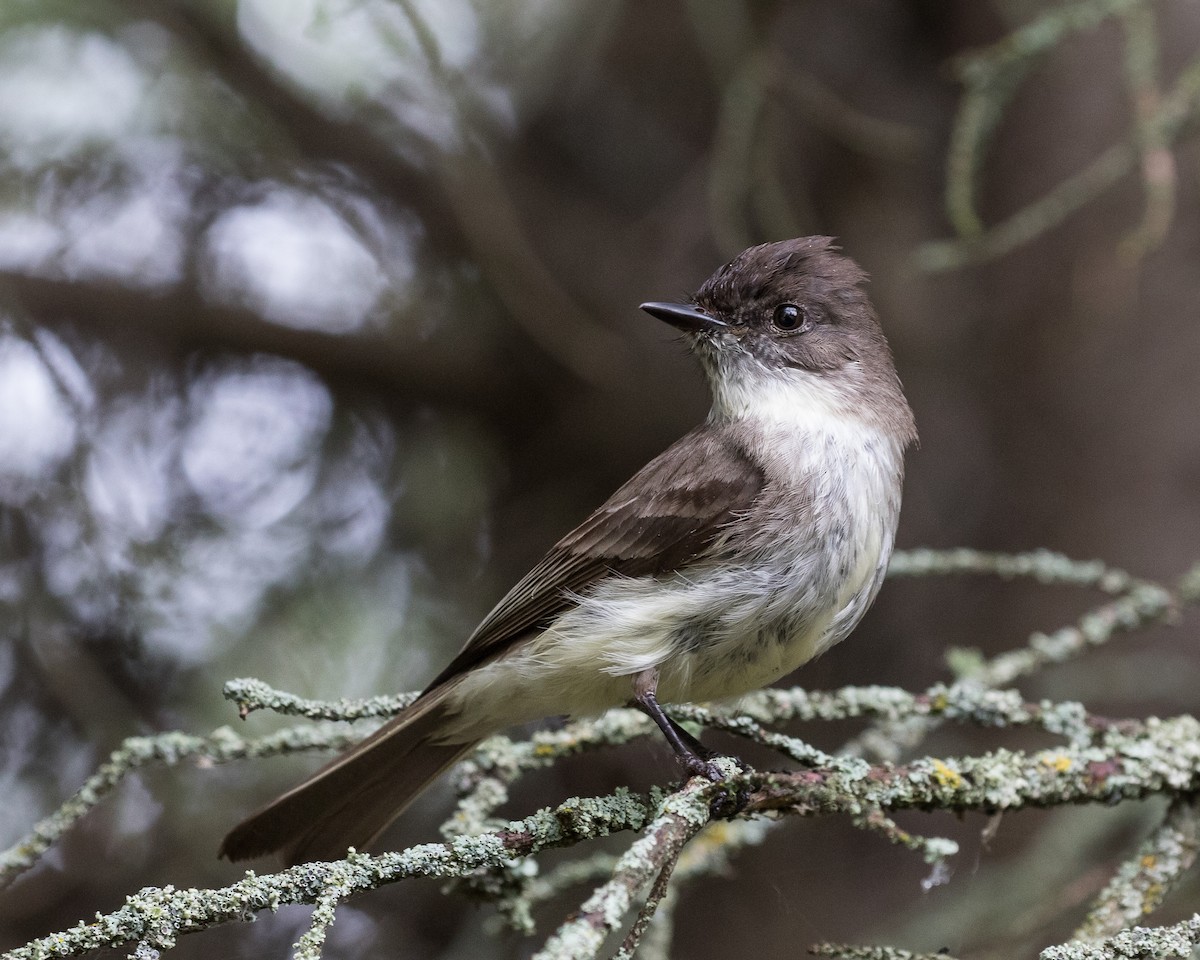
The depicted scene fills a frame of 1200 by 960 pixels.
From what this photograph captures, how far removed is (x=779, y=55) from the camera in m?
5.06

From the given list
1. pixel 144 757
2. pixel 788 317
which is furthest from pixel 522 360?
pixel 144 757

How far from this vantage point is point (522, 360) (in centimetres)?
512

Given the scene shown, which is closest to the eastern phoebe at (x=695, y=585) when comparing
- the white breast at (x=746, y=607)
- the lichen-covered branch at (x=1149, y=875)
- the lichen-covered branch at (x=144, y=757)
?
the white breast at (x=746, y=607)

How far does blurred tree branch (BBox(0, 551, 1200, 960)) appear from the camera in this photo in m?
1.78

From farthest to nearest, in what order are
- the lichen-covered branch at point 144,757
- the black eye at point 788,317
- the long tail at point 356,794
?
the black eye at point 788,317
the long tail at point 356,794
the lichen-covered branch at point 144,757

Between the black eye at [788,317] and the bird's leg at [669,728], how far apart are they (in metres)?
1.19

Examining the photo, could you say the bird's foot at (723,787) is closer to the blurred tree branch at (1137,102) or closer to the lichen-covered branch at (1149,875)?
the lichen-covered branch at (1149,875)

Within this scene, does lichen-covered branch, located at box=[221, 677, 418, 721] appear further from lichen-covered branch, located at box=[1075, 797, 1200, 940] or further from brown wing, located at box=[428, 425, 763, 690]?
lichen-covered branch, located at box=[1075, 797, 1200, 940]

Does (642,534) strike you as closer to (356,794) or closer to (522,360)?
(356,794)

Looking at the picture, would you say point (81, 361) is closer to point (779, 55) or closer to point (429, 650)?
point (429, 650)

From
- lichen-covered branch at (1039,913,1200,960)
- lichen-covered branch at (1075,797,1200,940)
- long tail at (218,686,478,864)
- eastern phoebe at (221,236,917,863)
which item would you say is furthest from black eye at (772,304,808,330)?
lichen-covered branch at (1039,913,1200,960)

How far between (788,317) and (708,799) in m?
1.71

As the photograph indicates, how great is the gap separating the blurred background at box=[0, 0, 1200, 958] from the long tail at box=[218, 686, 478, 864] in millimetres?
799

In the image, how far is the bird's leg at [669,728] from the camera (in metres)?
2.59
